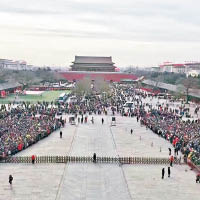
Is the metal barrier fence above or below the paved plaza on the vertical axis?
above

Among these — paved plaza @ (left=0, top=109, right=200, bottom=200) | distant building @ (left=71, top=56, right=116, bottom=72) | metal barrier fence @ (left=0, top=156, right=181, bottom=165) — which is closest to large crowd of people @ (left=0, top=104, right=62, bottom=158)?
paved plaza @ (left=0, top=109, right=200, bottom=200)

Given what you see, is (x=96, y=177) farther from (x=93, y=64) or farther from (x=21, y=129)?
(x=93, y=64)

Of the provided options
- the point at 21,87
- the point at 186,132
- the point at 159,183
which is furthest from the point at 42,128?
the point at 21,87

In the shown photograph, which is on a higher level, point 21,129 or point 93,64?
point 93,64

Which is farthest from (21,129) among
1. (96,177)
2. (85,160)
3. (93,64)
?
(93,64)

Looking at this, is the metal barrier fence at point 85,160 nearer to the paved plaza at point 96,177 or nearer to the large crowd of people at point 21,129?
the paved plaza at point 96,177

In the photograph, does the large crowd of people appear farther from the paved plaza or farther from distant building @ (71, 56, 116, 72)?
distant building @ (71, 56, 116, 72)
